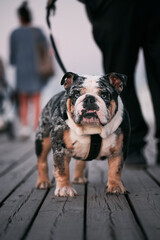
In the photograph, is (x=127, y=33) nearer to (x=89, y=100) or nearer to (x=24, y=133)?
(x=89, y=100)

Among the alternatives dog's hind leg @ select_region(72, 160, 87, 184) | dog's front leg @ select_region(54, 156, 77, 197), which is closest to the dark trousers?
dog's hind leg @ select_region(72, 160, 87, 184)

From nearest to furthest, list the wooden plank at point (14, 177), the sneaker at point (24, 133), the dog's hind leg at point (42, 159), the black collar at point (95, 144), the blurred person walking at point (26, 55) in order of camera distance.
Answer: the black collar at point (95, 144) < the wooden plank at point (14, 177) < the dog's hind leg at point (42, 159) < the blurred person walking at point (26, 55) < the sneaker at point (24, 133)

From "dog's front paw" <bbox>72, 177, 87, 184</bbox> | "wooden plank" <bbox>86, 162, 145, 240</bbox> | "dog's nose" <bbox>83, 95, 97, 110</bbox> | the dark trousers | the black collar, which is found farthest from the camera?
the dark trousers

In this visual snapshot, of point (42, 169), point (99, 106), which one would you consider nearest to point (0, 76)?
point (42, 169)

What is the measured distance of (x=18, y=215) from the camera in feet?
6.35

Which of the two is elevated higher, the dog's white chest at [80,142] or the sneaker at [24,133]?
the sneaker at [24,133]

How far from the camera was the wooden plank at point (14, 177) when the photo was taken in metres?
2.57

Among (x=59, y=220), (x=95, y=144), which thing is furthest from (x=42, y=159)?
(x=59, y=220)

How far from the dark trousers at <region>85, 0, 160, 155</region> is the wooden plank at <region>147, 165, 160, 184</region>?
281 mm

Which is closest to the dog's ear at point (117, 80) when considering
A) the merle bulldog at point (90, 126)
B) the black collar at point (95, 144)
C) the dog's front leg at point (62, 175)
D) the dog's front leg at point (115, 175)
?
the merle bulldog at point (90, 126)

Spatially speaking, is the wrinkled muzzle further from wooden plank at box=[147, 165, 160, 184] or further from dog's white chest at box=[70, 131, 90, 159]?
wooden plank at box=[147, 165, 160, 184]

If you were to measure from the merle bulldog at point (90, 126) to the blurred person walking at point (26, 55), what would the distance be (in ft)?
14.9

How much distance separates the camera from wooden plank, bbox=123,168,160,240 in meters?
1.67

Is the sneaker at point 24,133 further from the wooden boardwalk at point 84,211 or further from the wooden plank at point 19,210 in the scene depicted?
the wooden plank at point 19,210
